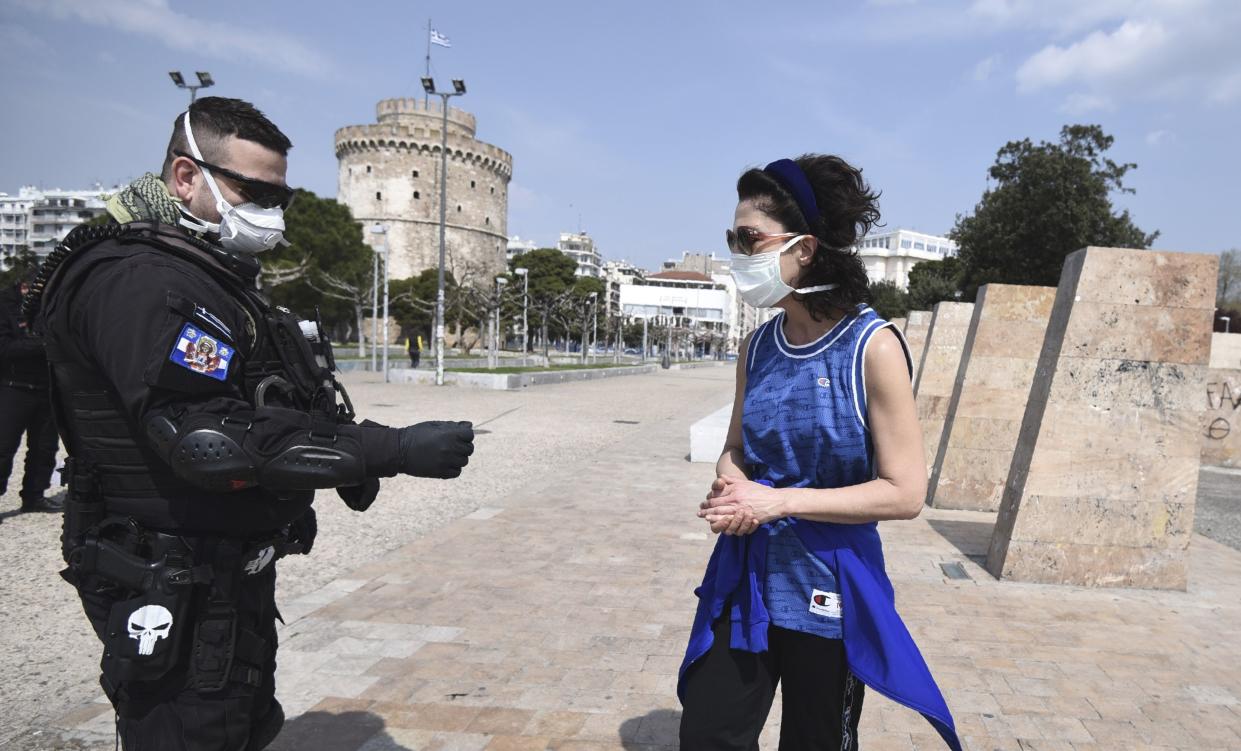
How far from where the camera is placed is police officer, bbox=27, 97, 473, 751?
5.79 feet

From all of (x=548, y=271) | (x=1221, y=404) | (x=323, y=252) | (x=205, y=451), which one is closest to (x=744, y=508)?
(x=205, y=451)

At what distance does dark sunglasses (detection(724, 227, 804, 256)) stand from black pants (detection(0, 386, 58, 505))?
6205 millimetres

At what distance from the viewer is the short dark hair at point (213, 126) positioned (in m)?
2.11

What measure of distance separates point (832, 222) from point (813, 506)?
30.2 inches

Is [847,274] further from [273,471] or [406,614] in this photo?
[406,614]

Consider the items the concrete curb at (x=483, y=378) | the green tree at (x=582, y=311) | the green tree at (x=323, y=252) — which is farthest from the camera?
the green tree at (x=582, y=311)

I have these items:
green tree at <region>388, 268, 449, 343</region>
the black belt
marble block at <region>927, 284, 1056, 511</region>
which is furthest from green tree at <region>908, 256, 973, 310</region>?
the black belt

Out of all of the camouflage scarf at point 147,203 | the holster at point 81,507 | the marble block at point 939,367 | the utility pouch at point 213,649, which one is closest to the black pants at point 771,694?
the utility pouch at point 213,649

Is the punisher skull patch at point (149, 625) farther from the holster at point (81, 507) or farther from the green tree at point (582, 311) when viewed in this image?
the green tree at point (582, 311)

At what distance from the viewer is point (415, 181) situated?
7269 centimetres

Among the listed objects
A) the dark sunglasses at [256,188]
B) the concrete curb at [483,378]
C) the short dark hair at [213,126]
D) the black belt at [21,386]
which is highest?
the short dark hair at [213,126]

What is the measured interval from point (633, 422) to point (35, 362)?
1243 centimetres

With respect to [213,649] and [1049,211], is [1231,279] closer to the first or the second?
[1049,211]

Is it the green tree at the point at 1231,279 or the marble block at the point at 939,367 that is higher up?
the green tree at the point at 1231,279
